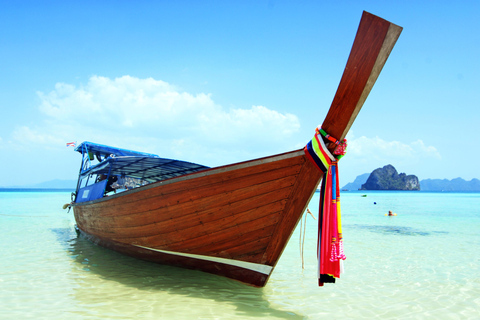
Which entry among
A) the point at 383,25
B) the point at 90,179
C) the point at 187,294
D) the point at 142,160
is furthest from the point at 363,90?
the point at 90,179

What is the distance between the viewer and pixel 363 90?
326cm

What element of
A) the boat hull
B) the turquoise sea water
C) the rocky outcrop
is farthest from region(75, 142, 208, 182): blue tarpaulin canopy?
the rocky outcrop

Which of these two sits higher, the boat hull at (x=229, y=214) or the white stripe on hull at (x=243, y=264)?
the boat hull at (x=229, y=214)

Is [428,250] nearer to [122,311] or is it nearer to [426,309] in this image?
[426,309]

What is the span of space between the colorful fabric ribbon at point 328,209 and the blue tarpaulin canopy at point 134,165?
13.2ft

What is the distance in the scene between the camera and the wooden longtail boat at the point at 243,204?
327cm

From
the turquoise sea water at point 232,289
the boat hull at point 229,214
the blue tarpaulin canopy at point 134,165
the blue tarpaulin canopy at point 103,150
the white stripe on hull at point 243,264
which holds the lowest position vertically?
the turquoise sea water at point 232,289

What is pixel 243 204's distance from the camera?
4250 millimetres

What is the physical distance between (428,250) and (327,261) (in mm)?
6234

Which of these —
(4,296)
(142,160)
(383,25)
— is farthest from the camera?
(142,160)

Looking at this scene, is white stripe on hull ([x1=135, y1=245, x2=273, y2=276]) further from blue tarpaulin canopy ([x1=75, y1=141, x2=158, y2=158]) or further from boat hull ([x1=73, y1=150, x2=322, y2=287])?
blue tarpaulin canopy ([x1=75, y1=141, x2=158, y2=158])

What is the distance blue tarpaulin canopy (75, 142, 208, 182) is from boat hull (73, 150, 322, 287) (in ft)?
5.29

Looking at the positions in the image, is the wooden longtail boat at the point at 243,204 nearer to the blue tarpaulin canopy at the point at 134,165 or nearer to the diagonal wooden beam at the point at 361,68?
the diagonal wooden beam at the point at 361,68

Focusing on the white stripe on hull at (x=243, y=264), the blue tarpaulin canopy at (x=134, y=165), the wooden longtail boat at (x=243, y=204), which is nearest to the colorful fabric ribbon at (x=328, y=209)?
the wooden longtail boat at (x=243, y=204)
